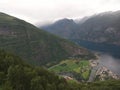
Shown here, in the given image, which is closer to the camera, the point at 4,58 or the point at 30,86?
the point at 30,86

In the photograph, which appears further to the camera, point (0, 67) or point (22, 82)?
point (0, 67)

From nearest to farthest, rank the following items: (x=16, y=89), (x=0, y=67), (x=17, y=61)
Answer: (x=16, y=89)
(x=0, y=67)
(x=17, y=61)

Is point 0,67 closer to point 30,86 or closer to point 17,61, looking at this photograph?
point 17,61

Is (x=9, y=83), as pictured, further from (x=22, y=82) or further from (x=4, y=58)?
(x=4, y=58)

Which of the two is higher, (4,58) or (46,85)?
(4,58)

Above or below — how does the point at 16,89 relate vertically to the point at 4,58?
below

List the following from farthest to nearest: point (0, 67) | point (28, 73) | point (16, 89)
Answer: point (0, 67) → point (28, 73) → point (16, 89)

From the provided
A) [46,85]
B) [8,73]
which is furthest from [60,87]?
[8,73]

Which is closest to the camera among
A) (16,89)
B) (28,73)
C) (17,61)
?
(16,89)

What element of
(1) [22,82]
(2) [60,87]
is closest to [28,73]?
(1) [22,82]
